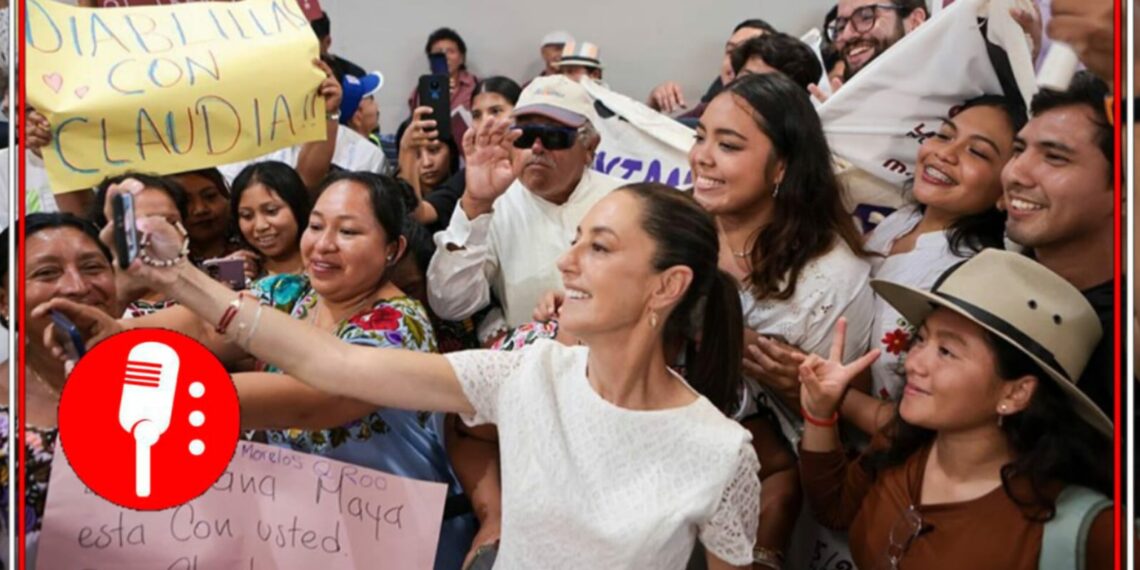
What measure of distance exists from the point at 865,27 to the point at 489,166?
0.54 metres

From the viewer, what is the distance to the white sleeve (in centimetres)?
161

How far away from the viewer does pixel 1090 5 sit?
148 cm

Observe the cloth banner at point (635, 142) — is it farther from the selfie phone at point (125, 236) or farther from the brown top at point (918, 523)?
the selfie phone at point (125, 236)

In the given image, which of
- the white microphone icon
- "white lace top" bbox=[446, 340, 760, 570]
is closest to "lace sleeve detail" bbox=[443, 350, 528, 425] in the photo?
"white lace top" bbox=[446, 340, 760, 570]

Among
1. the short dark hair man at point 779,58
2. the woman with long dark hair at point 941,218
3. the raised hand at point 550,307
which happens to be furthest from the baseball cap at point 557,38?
the woman with long dark hair at point 941,218

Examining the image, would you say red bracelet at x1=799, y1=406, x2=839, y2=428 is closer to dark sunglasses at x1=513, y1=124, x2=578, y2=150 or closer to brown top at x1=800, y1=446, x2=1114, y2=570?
brown top at x1=800, y1=446, x2=1114, y2=570

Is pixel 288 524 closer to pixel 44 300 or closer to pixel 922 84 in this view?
pixel 44 300

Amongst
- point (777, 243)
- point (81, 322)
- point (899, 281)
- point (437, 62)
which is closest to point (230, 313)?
point (81, 322)

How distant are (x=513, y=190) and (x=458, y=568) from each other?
1.64 ft

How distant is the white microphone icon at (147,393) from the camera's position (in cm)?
153

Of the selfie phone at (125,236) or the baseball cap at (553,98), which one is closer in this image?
the selfie phone at (125,236)

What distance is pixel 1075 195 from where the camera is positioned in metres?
1.48

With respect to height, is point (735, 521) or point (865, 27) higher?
point (865, 27)

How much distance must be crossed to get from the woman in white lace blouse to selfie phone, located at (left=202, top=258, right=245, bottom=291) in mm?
69
